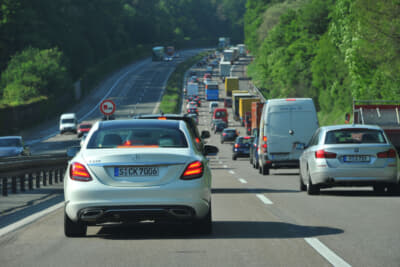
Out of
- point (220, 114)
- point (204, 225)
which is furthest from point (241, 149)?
point (220, 114)

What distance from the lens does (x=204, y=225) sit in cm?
1061

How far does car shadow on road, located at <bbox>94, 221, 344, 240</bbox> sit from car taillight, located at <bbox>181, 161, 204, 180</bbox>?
82 cm

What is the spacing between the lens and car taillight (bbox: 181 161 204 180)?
10172 millimetres

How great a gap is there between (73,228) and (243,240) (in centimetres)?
212

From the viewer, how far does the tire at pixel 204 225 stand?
34.7ft

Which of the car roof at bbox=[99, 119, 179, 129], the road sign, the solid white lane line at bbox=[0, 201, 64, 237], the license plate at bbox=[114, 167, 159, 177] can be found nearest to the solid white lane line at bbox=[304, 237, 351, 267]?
the license plate at bbox=[114, 167, 159, 177]

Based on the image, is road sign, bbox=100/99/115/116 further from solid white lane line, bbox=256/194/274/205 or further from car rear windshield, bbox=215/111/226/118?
car rear windshield, bbox=215/111/226/118

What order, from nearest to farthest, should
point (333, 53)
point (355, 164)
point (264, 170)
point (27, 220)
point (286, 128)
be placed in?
point (27, 220) < point (355, 164) < point (286, 128) < point (264, 170) < point (333, 53)

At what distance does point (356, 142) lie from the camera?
17266 mm

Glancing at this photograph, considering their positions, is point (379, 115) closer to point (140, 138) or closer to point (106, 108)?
point (106, 108)

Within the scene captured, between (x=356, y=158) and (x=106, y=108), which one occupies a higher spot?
(x=356, y=158)

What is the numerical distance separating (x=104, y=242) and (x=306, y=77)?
271ft

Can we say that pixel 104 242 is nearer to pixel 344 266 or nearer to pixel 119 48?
pixel 344 266

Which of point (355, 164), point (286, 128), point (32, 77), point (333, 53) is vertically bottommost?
point (32, 77)
